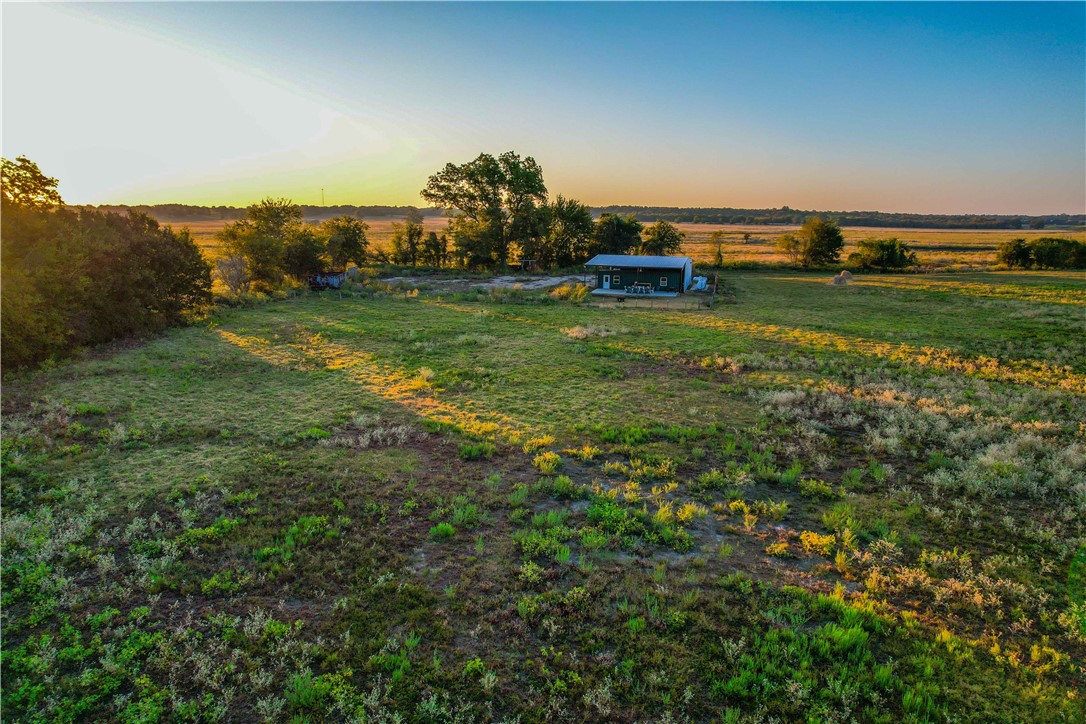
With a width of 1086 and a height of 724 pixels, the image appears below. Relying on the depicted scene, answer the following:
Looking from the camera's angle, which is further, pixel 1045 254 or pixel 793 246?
pixel 793 246

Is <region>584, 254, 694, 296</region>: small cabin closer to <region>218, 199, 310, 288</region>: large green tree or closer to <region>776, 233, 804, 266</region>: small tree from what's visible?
<region>218, 199, 310, 288</region>: large green tree

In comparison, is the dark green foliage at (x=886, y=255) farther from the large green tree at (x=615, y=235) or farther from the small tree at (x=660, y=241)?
the large green tree at (x=615, y=235)

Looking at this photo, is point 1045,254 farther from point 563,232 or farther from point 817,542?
point 817,542

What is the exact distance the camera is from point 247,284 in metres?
40.1

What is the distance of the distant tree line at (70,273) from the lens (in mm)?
18016

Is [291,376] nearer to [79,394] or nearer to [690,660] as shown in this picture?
[79,394]

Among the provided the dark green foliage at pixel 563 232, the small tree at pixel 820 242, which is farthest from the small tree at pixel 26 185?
the small tree at pixel 820 242

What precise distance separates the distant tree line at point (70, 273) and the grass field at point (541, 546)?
7.26 ft

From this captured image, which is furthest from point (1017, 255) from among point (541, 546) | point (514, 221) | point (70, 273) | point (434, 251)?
point (70, 273)

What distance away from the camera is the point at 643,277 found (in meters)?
45.9

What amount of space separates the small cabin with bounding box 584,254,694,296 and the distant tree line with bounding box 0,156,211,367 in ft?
112

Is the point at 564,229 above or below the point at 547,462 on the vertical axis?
above

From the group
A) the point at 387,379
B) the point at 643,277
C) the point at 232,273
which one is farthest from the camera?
the point at 643,277

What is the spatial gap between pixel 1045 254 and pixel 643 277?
223 ft
